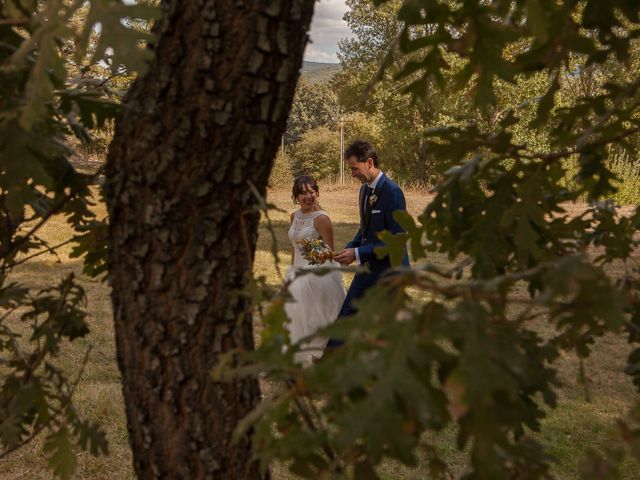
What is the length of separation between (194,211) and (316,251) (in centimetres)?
400

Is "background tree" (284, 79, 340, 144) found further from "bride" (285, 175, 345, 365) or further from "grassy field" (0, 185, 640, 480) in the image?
"bride" (285, 175, 345, 365)

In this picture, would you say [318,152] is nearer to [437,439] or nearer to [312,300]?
[312,300]

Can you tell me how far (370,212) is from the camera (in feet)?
16.5

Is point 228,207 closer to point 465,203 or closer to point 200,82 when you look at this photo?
point 200,82

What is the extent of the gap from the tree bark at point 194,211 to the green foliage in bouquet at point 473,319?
0.26m

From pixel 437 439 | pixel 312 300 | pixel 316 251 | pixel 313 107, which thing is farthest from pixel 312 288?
pixel 313 107

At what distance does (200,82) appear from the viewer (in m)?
1.34

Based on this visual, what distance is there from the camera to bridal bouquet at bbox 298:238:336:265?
534 cm

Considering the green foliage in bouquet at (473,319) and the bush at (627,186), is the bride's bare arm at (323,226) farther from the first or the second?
the bush at (627,186)

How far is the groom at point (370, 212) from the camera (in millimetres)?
4930

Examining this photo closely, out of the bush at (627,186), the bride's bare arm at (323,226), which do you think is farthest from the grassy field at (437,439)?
the bush at (627,186)

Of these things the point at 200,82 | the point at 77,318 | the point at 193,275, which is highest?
the point at 200,82

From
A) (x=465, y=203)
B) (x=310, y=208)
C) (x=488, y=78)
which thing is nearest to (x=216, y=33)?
(x=488, y=78)

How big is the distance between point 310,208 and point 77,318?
4.06 m
